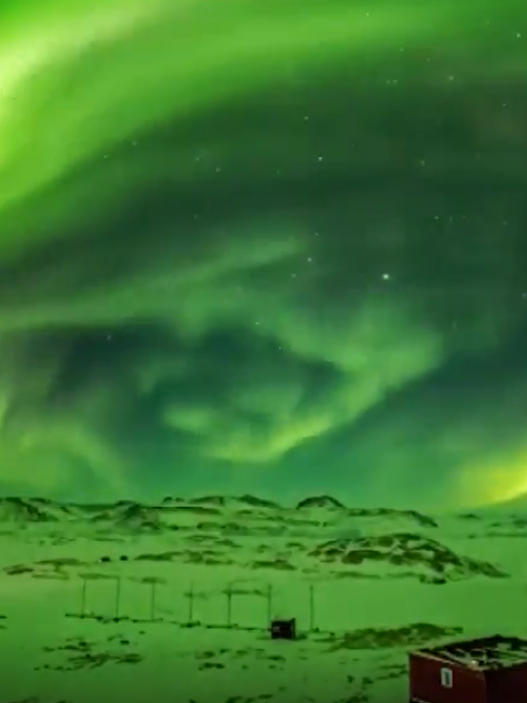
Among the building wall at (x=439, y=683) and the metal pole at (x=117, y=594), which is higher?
the metal pole at (x=117, y=594)

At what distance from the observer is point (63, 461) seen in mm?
1580

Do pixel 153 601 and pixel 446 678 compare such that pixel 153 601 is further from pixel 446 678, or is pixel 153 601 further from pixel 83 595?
pixel 446 678

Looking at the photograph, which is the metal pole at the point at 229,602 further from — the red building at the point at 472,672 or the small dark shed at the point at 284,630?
the red building at the point at 472,672

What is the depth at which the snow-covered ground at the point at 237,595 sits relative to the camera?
1500 millimetres

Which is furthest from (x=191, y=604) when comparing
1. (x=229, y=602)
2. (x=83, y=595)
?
(x=83, y=595)

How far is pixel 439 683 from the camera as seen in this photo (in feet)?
4.78

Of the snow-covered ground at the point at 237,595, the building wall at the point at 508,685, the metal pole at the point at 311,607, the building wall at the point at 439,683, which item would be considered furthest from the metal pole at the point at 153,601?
the building wall at the point at 508,685

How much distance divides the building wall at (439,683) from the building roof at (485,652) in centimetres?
1

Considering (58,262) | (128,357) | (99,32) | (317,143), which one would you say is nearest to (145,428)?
(128,357)

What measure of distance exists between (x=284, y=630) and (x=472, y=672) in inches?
11.6

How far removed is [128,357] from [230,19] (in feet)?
2.04

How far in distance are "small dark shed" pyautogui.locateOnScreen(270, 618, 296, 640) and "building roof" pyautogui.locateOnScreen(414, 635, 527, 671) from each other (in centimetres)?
20

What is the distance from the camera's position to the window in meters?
1.45

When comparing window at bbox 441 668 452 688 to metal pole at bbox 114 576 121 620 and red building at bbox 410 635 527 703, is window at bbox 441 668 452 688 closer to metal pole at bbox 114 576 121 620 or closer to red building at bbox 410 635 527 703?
red building at bbox 410 635 527 703
